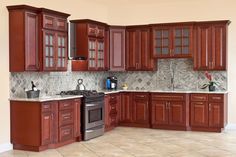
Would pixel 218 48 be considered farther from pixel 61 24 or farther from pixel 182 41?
pixel 61 24

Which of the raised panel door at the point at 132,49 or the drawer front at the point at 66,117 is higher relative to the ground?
the raised panel door at the point at 132,49

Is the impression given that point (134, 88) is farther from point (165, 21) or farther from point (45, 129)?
point (45, 129)

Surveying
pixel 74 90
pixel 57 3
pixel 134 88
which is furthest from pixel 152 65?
pixel 57 3

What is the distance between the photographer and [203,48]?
349 inches

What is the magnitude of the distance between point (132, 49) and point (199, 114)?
2382 mm

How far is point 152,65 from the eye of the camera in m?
9.41

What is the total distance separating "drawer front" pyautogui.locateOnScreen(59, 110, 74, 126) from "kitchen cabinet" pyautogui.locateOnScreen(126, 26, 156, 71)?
2.78 metres

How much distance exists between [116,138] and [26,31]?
292cm

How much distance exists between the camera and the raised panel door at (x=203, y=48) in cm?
883

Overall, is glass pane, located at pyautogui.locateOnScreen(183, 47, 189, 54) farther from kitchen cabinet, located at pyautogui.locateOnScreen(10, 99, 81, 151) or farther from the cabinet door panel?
kitchen cabinet, located at pyautogui.locateOnScreen(10, 99, 81, 151)

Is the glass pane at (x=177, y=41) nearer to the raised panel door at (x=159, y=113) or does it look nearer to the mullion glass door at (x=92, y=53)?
the raised panel door at (x=159, y=113)

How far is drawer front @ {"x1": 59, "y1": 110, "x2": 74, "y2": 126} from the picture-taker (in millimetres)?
7070

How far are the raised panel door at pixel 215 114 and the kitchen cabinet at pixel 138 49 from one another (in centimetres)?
181

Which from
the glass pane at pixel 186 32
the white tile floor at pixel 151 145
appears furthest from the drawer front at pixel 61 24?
the glass pane at pixel 186 32
